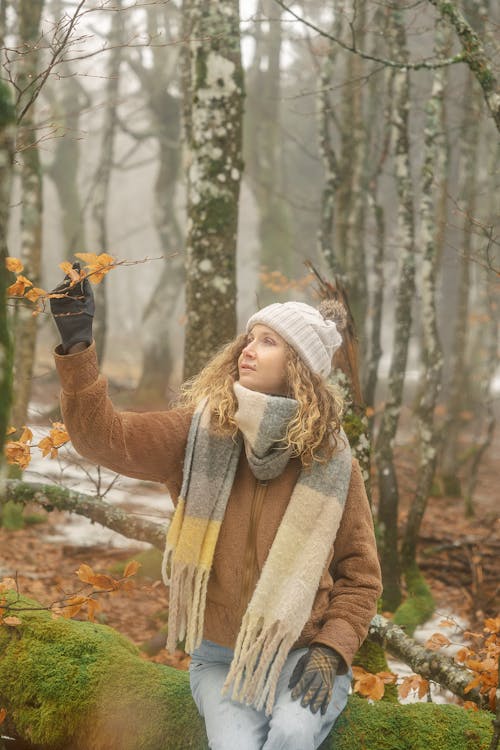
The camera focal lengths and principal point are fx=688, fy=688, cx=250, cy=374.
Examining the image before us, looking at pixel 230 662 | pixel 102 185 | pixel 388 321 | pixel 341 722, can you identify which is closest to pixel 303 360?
pixel 230 662

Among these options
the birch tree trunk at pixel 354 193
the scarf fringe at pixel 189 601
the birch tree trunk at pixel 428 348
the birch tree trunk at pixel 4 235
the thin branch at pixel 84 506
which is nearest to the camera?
the birch tree trunk at pixel 4 235

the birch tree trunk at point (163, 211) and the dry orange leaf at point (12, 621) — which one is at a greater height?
the birch tree trunk at point (163, 211)

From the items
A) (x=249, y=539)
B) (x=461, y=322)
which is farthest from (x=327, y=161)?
(x=249, y=539)

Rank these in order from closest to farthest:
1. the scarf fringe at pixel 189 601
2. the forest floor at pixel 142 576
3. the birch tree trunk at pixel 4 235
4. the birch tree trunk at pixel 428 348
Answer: the birch tree trunk at pixel 4 235, the scarf fringe at pixel 189 601, the forest floor at pixel 142 576, the birch tree trunk at pixel 428 348

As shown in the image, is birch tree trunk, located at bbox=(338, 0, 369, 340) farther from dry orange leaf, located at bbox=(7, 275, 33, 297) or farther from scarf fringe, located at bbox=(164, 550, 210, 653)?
scarf fringe, located at bbox=(164, 550, 210, 653)

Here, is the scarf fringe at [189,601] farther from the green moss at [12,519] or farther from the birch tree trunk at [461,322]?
the birch tree trunk at [461,322]

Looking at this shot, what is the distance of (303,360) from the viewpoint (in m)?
2.89

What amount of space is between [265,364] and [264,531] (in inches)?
26.8

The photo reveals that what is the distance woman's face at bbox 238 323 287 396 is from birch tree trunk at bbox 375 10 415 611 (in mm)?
3754

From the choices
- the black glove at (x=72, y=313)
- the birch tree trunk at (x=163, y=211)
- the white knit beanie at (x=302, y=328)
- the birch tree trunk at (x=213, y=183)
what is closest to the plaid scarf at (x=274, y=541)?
the white knit beanie at (x=302, y=328)

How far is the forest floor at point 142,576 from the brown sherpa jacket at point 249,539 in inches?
87.9

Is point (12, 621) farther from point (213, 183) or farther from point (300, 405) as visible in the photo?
point (213, 183)

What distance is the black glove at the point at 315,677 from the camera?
8.31ft

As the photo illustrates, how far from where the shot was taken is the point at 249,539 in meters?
2.79
